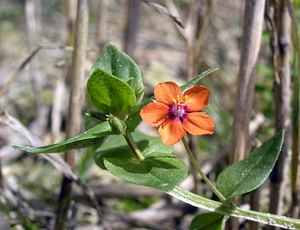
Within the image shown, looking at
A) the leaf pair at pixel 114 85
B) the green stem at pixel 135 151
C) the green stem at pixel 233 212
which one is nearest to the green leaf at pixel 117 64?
the leaf pair at pixel 114 85

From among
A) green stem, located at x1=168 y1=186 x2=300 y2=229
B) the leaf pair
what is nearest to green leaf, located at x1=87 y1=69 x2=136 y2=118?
the leaf pair

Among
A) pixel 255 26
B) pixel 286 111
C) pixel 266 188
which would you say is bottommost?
pixel 266 188

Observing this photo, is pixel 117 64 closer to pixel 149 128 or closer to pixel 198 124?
pixel 198 124

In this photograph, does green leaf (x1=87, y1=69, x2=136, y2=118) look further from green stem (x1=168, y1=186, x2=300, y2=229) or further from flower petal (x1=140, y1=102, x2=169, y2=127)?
green stem (x1=168, y1=186, x2=300, y2=229)

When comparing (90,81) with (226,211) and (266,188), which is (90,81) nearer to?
(226,211)

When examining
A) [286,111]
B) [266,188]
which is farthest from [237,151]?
[266,188]

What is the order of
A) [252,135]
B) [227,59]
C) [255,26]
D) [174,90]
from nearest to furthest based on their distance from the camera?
[174,90], [255,26], [252,135], [227,59]
